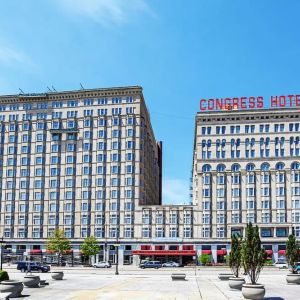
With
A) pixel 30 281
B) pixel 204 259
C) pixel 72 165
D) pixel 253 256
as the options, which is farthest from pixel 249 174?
pixel 253 256

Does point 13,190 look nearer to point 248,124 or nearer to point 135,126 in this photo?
point 135,126

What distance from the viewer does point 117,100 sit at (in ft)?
405

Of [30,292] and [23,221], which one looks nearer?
[30,292]

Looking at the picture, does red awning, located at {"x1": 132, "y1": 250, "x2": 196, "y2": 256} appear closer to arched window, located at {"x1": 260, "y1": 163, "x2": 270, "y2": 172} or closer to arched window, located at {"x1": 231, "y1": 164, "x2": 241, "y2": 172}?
arched window, located at {"x1": 231, "y1": 164, "x2": 241, "y2": 172}

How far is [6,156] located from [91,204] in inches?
1028

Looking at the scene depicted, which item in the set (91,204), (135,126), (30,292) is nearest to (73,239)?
(91,204)

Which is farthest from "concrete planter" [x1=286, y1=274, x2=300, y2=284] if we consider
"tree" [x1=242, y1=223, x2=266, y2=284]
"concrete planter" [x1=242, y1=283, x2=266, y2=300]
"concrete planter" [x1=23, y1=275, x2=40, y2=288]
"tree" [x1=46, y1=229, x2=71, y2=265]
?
"tree" [x1=46, y1=229, x2=71, y2=265]

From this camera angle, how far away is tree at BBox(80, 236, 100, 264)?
11112 centimetres

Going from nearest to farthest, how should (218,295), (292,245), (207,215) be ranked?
1. (218,295)
2. (292,245)
3. (207,215)

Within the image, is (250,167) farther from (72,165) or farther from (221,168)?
(72,165)

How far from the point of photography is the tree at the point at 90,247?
365 feet

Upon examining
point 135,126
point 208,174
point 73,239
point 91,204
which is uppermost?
point 135,126

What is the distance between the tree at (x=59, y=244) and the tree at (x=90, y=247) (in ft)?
12.6

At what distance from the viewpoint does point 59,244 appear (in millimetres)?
111438
